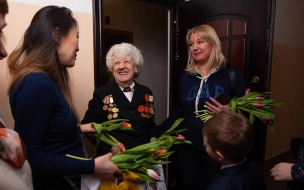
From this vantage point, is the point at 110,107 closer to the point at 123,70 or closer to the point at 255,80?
the point at 123,70

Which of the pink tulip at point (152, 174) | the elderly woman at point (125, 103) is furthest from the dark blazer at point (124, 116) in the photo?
the pink tulip at point (152, 174)

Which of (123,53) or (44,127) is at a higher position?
(123,53)

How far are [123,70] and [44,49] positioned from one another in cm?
76

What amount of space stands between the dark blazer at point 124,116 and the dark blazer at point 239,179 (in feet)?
2.00

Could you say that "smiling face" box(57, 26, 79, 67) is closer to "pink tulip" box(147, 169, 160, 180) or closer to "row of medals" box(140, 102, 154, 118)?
"pink tulip" box(147, 169, 160, 180)

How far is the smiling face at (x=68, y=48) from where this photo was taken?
1.01 m

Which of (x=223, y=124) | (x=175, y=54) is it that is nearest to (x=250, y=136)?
(x=223, y=124)

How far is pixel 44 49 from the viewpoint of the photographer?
3.13 ft

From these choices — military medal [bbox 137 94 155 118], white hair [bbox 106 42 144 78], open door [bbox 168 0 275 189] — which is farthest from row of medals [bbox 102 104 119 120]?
open door [bbox 168 0 275 189]

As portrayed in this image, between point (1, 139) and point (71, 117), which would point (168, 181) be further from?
point (1, 139)

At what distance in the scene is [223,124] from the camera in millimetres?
1123

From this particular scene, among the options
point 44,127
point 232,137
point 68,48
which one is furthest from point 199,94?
point 44,127

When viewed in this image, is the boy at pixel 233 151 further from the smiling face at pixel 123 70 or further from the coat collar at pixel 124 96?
the smiling face at pixel 123 70

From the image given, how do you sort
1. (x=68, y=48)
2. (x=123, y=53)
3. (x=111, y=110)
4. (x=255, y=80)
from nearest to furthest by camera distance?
(x=68, y=48)
(x=111, y=110)
(x=123, y=53)
(x=255, y=80)
